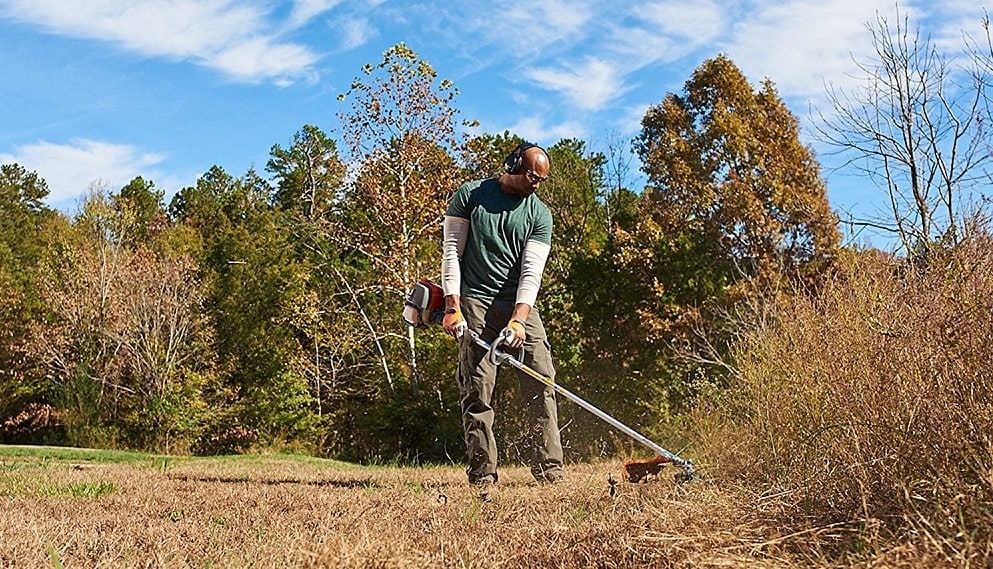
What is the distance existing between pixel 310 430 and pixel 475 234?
14.1m

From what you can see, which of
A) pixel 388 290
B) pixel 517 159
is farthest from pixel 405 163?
pixel 517 159

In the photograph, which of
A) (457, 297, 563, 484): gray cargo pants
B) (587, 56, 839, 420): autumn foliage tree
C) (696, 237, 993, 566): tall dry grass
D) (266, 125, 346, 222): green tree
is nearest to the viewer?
(696, 237, 993, 566): tall dry grass

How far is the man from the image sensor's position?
5223 mm

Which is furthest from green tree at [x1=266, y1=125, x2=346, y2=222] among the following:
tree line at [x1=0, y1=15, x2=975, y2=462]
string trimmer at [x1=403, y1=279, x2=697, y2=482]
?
string trimmer at [x1=403, y1=279, x2=697, y2=482]

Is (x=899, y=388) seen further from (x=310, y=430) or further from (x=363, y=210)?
(x=310, y=430)

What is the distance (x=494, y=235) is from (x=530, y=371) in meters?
0.74

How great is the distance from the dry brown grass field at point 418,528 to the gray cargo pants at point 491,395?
162 mm

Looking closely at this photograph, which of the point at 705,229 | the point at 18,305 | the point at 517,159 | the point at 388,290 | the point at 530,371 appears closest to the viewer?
the point at 530,371

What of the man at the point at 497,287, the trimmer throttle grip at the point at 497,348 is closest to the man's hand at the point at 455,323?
the man at the point at 497,287

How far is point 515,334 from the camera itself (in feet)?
16.4

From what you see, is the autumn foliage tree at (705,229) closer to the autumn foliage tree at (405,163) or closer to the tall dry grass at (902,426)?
the autumn foliage tree at (405,163)

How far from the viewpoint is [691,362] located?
14086 millimetres

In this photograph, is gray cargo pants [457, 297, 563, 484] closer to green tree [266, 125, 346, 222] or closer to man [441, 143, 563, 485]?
man [441, 143, 563, 485]

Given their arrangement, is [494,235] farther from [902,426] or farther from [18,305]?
[18,305]
